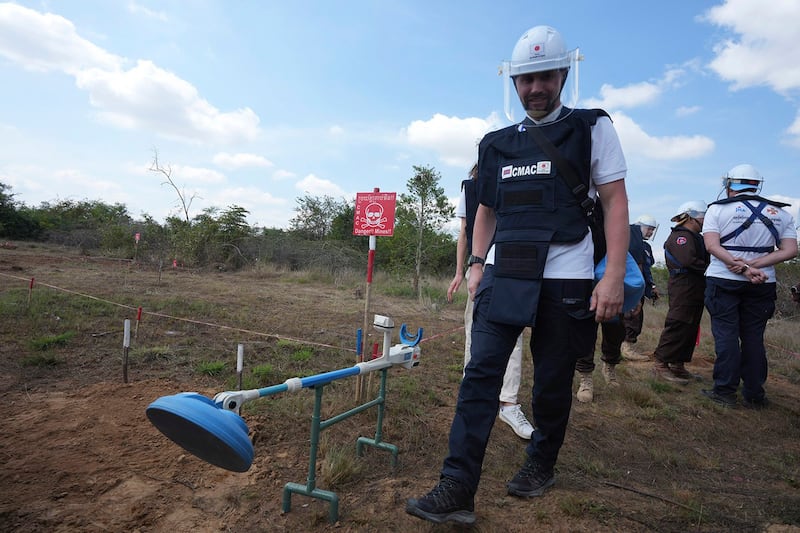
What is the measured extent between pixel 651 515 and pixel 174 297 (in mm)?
9162

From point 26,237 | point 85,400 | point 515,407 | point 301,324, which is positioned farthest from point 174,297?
point 26,237

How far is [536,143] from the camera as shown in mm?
2096

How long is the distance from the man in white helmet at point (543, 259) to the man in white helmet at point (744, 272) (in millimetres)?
2764

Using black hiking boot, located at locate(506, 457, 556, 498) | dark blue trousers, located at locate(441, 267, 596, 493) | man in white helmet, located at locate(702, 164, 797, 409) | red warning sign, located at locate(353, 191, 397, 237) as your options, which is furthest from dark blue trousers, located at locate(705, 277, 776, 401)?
red warning sign, located at locate(353, 191, 397, 237)

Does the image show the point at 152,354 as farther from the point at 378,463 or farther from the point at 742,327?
the point at 742,327

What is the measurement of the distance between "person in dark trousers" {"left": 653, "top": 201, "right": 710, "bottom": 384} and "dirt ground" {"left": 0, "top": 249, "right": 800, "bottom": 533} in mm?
313

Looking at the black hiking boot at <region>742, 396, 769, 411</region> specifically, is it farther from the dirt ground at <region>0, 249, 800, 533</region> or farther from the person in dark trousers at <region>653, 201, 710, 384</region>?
the person in dark trousers at <region>653, 201, 710, 384</region>

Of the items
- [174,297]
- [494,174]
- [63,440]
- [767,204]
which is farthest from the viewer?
[174,297]

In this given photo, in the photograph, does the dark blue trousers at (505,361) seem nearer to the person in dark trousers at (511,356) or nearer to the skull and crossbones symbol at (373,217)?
the person in dark trousers at (511,356)

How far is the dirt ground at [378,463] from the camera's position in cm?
222

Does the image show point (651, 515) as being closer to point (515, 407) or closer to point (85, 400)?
point (515, 407)

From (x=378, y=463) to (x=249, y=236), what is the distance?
61.9 ft

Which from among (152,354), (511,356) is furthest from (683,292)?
(152,354)

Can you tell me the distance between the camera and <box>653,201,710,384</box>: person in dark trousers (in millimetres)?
5004
